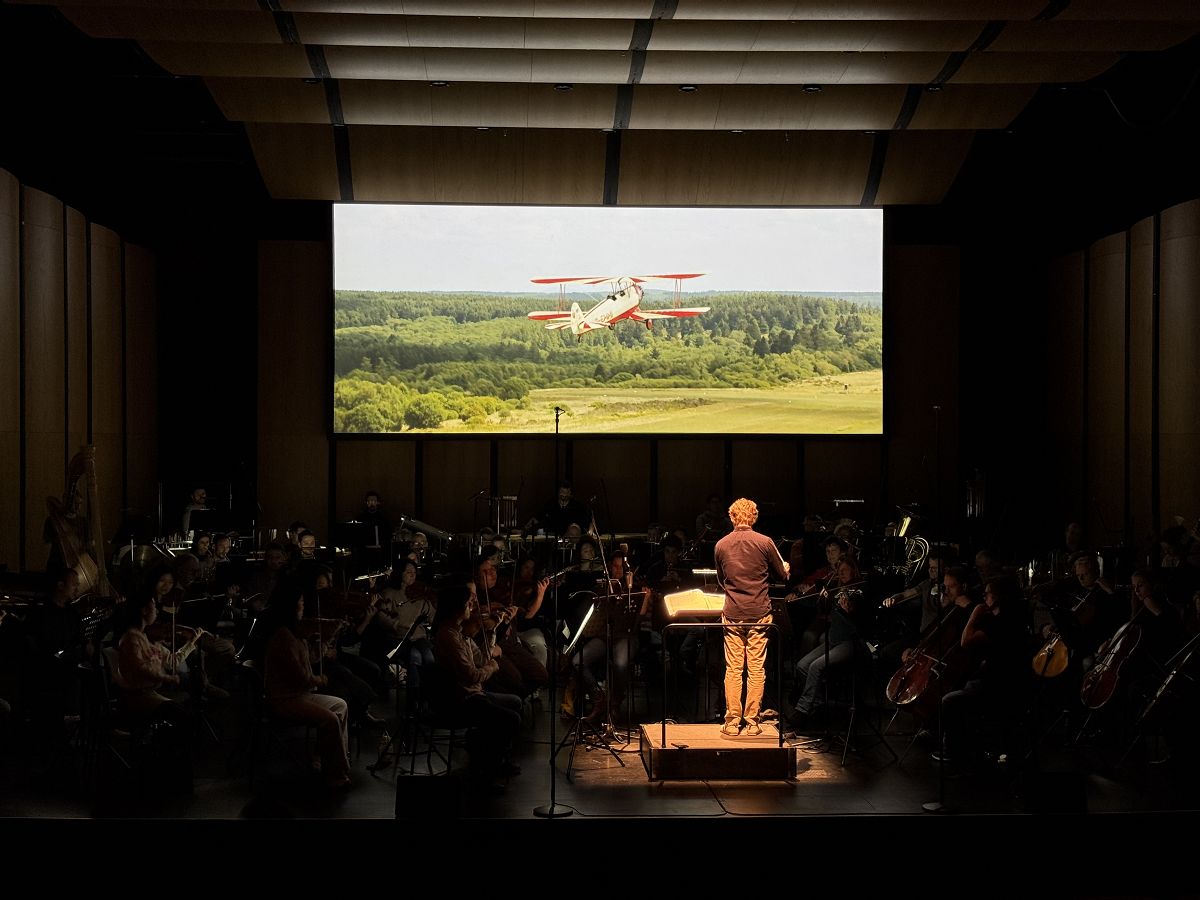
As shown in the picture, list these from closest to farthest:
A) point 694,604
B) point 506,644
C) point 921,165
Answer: point 694,604 < point 506,644 < point 921,165

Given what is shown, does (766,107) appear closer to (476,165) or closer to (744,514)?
(476,165)

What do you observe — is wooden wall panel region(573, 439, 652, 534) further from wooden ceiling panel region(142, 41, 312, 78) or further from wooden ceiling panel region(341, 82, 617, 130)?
wooden ceiling panel region(142, 41, 312, 78)

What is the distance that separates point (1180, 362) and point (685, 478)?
18.2 ft

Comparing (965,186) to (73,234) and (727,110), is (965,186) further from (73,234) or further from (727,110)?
(73,234)

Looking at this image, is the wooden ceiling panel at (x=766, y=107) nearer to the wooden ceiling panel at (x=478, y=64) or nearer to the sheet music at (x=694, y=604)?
the wooden ceiling panel at (x=478, y=64)

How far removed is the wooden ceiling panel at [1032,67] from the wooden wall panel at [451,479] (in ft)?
22.0

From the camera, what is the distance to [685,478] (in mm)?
14281

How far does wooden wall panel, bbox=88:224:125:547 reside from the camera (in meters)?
12.2

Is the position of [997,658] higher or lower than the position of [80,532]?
lower

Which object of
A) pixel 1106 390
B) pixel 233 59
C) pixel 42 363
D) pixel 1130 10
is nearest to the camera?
pixel 1130 10

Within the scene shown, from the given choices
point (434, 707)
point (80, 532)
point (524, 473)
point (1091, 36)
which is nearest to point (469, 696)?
point (434, 707)

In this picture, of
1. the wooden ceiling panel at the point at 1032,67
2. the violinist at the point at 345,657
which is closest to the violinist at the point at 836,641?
the violinist at the point at 345,657

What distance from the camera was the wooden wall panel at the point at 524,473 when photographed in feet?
46.3

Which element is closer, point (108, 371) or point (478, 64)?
point (478, 64)
